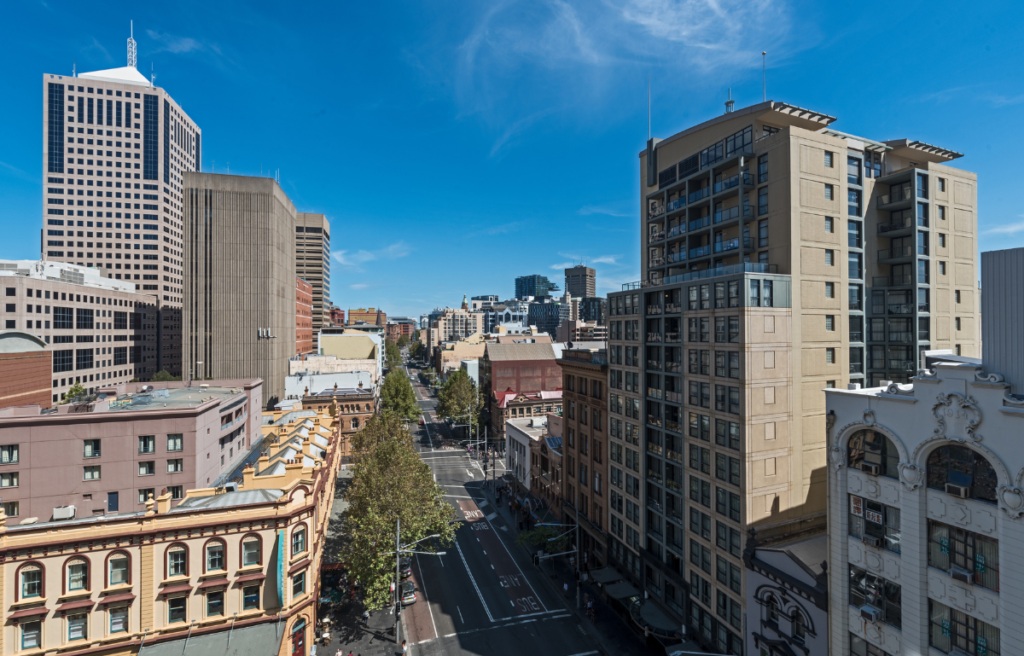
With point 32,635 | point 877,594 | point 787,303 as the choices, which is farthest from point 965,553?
point 32,635

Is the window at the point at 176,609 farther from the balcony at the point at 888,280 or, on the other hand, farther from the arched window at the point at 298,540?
the balcony at the point at 888,280

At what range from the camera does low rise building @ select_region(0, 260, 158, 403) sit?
89.8 meters

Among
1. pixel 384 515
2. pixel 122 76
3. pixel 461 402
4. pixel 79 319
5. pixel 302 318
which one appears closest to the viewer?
pixel 384 515

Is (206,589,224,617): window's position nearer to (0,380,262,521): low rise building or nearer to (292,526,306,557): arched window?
(292,526,306,557): arched window

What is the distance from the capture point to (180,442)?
40938mm

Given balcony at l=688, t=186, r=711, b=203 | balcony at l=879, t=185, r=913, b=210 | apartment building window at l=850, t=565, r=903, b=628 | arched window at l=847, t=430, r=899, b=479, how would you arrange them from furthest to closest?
1. balcony at l=688, t=186, r=711, b=203
2. balcony at l=879, t=185, r=913, b=210
3. arched window at l=847, t=430, r=899, b=479
4. apartment building window at l=850, t=565, r=903, b=628

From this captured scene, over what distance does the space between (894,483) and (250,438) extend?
65.4 meters

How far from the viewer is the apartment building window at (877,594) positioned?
2506 centimetres

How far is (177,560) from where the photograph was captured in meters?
30.6

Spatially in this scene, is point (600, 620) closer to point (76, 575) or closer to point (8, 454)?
point (76, 575)

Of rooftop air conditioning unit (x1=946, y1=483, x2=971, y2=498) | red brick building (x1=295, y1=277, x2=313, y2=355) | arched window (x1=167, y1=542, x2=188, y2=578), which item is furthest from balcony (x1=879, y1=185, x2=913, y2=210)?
red brick building (x1=295, y1=277, x2=313, y2=355)

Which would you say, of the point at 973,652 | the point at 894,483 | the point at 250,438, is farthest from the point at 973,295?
the point at 250,438

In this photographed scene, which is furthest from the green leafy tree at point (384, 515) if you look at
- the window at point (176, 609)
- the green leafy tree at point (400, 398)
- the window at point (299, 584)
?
the green leafy tree at point (400, 398)

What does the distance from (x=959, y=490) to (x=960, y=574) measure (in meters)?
3.90
